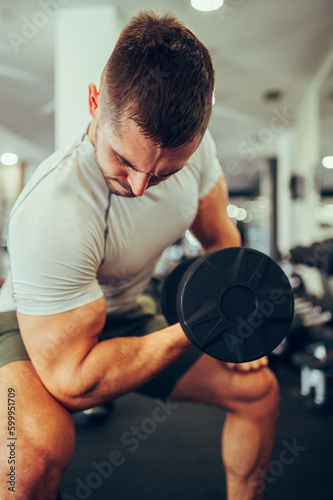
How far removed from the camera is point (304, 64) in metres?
3.46

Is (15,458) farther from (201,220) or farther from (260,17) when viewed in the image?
(260,17)

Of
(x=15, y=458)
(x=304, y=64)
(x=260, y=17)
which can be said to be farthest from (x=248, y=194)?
(x=15, y=458)

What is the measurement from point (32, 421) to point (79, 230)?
0.38 meters

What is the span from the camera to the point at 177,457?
1.55m

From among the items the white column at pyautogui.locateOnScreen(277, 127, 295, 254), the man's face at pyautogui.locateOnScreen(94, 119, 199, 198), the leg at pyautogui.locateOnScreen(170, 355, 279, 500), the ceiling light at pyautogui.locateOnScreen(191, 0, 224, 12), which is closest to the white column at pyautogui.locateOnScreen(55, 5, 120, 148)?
the ceiling light at pyautogui.locateOnScreen(191, 0, 224, 12)

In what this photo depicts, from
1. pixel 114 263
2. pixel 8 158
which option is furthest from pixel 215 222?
pixel 8 158

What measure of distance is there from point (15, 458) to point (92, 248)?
410 mm

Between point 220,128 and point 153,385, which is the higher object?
point 153,385

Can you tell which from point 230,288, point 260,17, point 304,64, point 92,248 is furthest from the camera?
point 304,64

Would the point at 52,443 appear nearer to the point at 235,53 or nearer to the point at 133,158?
the point at 133,158

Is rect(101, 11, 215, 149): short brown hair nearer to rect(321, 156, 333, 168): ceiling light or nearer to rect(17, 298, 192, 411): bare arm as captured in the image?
rect(17, 298, 192, 411): bare arm

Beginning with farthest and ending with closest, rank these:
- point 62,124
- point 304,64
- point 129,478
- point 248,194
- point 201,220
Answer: point 248,194 < point 304,64 < point 62,124 < point 129,478 < point 201,220

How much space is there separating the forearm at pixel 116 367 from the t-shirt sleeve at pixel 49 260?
117 millimetres

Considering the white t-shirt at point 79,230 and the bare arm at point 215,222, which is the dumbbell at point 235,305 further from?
the bare arm at point 215,222
